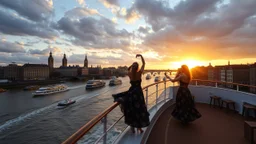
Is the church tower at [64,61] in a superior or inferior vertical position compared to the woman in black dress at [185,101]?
superior

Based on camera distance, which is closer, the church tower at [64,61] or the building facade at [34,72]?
the building facade at [34,72]

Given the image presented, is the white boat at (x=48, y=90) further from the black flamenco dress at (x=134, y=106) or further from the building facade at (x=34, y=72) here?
the building facade at (x=34, y=72)

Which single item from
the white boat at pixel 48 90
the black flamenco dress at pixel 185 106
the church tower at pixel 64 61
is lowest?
the white boat at pixel 48 90

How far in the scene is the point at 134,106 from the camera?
198cm

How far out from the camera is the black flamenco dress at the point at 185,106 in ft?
9.91

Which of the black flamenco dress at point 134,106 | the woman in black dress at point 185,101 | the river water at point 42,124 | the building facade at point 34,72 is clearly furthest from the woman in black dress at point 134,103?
the building facade at point 34,72

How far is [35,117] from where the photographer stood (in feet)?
50.8

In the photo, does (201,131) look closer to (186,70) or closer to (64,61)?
(186,70)

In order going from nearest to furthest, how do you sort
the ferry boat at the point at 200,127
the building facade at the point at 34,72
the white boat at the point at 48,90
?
the ferry boat at the point at 200,127 < the white boat at the point at 48,90 < the building facade at the point at 34,72

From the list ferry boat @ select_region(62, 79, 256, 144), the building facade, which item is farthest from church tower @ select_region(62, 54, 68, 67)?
ferry boat @ select_region(62, 79, 256, 144)

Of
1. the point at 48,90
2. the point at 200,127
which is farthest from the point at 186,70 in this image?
the point at 48,90

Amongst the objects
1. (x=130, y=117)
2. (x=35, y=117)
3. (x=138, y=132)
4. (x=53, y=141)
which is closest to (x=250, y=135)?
(x=138, y=132)

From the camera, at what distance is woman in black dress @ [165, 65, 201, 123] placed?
2.97 metres

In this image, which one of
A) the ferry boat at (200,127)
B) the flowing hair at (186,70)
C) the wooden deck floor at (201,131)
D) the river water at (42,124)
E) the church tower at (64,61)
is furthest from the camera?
the church tower at (64,61)
